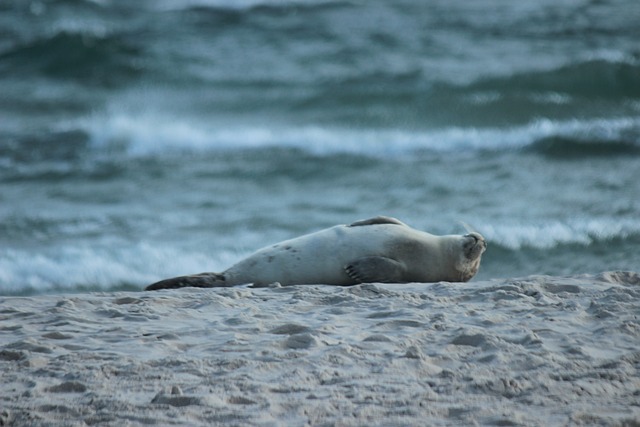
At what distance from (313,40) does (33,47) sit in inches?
226

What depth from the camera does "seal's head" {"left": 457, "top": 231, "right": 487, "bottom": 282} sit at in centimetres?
647

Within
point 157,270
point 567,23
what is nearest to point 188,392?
point 157,270

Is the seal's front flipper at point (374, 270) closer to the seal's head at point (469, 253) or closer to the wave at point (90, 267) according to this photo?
the seal's head at point (469, 253)

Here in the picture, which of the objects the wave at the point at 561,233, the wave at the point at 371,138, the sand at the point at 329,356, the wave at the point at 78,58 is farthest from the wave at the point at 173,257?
the wave at the point at 78,58

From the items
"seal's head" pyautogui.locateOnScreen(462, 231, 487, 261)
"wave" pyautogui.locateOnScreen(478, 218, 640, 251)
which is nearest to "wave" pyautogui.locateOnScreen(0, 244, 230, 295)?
"wave" pyautogui.locateOnScreen(478, 218, 640, 251)

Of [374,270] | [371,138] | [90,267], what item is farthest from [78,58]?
A: [374,270]

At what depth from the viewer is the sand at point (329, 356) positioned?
357cm

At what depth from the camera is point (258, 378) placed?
395cm

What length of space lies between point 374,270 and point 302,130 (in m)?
9.94

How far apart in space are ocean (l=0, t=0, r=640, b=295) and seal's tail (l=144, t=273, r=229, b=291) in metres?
2.67

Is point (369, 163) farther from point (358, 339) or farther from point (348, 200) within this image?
point (358, 339)

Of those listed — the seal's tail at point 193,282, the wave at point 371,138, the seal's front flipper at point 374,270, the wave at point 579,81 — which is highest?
the seal's front flipper at point 374,270

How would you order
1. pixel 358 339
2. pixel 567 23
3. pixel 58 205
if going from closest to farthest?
pixel 358 339 < pixel 58 205 < pixel 567 23

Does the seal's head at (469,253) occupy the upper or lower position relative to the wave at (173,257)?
upper
